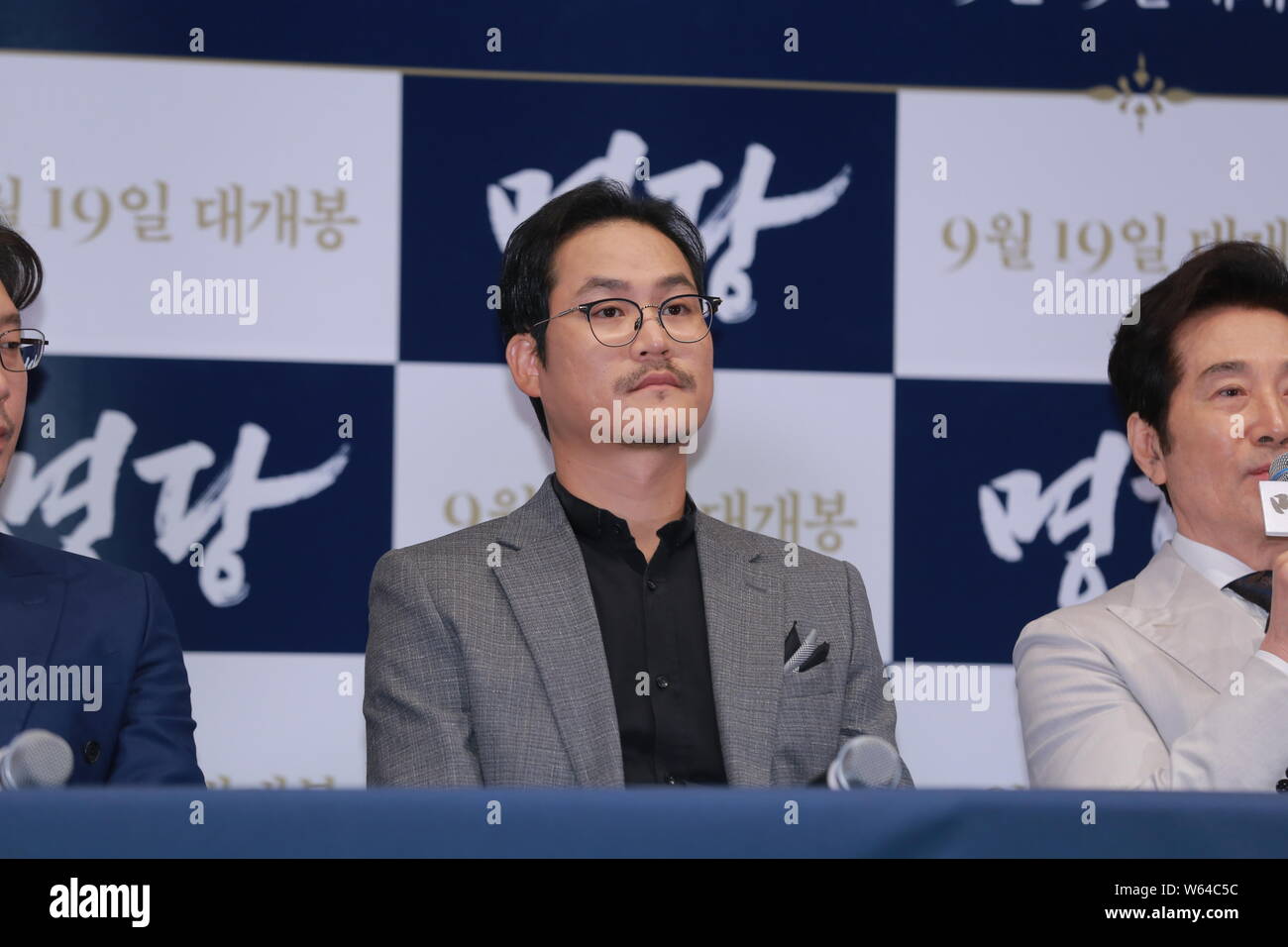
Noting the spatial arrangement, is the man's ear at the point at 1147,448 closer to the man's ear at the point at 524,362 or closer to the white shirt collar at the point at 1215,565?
the white shirt collar at the point at 1215,565

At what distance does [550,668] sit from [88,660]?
65 cm

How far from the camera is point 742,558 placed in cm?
214

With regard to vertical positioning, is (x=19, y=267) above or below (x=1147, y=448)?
above

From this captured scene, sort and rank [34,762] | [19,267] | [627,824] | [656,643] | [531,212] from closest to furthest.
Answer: [627,824] < [34,762] < [656,643] < [19,267] < [531,212]

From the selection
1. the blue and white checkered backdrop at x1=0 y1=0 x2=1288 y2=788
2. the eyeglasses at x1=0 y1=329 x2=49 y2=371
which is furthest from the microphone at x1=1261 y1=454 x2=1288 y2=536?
the eyeglasses at x1=0 y1=329 x2=49 y2=371

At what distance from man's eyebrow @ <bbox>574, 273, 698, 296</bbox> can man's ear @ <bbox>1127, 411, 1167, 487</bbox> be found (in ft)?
2.39

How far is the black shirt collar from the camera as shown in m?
2.13

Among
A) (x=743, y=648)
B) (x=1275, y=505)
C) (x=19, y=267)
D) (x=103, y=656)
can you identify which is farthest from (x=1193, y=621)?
(x=19, y=267)

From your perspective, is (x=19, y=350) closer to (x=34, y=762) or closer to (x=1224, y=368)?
(x=34, y=762)

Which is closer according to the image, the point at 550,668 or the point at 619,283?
the point at 550,668

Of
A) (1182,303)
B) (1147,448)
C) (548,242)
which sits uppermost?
(548,242)

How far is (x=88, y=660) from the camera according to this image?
6.41 feet

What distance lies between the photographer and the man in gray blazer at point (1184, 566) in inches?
75.4

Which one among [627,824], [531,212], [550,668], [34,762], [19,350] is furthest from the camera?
[531,212]
